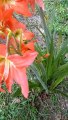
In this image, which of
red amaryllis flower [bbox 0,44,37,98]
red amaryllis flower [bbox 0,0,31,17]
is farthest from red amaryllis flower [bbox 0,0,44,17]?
red amaryllis flower [bbox 0,44,37,98]

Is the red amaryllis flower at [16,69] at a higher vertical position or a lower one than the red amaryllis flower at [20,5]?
lower

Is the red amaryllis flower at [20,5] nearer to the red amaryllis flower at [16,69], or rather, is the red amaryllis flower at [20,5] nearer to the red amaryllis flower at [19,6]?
the red amaryllis flower at [19,6]

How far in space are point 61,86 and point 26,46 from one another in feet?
3.99

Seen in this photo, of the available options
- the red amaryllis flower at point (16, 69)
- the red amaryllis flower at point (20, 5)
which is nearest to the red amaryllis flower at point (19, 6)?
the red amaryllis flower at point (20, 5)

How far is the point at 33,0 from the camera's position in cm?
107

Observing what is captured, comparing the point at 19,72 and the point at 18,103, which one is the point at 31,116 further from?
the point at 19,72

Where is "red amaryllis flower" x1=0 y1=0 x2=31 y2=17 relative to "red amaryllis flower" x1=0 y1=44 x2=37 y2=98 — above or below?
above

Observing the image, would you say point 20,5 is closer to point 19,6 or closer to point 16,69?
point 19,6

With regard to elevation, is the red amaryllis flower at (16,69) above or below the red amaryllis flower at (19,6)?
below

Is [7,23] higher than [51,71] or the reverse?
higher

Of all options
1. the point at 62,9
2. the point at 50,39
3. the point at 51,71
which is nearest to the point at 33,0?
the point at 50,39

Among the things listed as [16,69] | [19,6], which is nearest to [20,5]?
[19,6]

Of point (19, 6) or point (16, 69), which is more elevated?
point (19, 6)

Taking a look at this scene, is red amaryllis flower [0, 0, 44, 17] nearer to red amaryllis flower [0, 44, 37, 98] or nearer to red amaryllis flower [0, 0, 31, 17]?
red amaryllis flower [0, 0, 31, 17]
